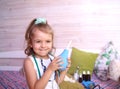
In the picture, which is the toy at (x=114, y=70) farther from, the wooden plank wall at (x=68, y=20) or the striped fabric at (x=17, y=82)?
the wooden plank wall at (x=68, y=20)

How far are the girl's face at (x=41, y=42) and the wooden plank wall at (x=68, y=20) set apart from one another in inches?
60.8

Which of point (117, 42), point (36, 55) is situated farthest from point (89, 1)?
point (36, 55)

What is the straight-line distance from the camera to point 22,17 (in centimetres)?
287

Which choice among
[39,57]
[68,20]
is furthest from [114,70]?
[39,57]

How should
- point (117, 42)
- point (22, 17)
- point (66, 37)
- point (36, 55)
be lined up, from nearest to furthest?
point (36, 55) < point (117, 42) < point (66, 37) < point (22, 17)

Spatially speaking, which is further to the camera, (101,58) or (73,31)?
(73,31)

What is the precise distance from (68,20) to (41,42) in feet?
5.32

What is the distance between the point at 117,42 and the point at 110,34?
13 centimetres

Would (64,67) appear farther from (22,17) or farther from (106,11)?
(22,17)

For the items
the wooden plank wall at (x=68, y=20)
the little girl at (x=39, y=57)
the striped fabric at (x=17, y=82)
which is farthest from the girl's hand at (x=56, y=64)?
the wooden plank wall at (x=68, y=20)

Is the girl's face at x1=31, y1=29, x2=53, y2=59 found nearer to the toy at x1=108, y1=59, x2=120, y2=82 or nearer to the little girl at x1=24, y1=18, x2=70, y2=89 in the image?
the little girl at x1=24, y1=18, x2=70, y2=89

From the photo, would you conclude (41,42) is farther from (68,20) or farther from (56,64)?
(68,20)

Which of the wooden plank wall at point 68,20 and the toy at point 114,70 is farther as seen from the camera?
the wooden plank wall at point 68,20

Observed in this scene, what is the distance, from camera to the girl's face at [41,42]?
1.08 metres
